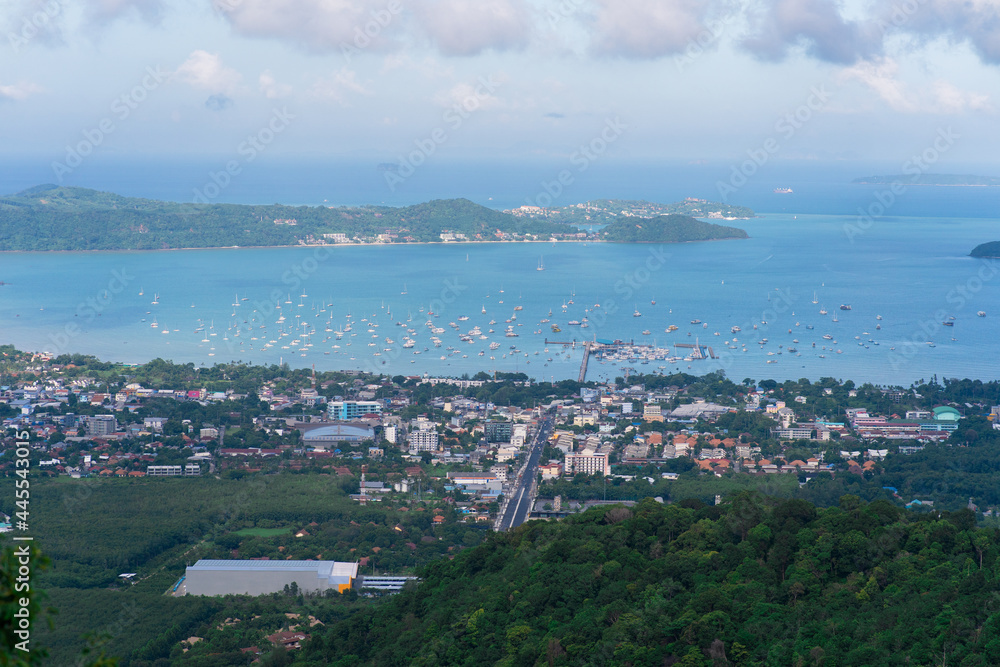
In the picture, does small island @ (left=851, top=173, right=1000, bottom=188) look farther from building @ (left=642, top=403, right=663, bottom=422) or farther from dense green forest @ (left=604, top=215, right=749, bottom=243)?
building @ (left=642, top=403, right=663, bottom=422)

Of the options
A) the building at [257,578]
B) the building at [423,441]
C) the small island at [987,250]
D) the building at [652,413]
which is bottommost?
the building at [257,578]

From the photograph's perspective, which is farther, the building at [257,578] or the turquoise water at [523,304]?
the turquoise water at [523,304]

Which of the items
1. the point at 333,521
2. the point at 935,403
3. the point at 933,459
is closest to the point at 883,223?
the point at 935,403

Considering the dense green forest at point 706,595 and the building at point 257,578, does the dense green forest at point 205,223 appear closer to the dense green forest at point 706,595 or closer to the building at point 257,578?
the building at point 257,578

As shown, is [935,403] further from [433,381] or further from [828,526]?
[828,526]

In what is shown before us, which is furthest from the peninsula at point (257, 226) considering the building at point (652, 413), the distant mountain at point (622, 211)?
the building at point (652, 413)

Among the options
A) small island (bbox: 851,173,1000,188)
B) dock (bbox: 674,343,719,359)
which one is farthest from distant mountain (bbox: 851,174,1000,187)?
dock (bbox: 674,343,719,359)

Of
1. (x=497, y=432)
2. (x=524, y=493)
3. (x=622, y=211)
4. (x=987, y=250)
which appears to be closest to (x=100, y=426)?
(x=497, y=432)
